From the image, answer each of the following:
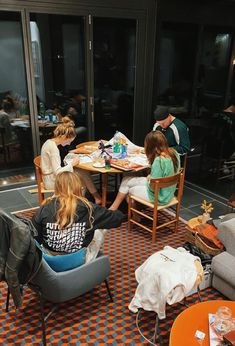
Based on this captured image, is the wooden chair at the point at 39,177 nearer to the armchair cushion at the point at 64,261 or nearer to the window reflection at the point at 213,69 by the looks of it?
the armchair cushion at the point at 64,261

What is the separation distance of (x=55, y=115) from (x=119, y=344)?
3.60 meters

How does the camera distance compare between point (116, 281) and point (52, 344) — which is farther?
point (116, 281)

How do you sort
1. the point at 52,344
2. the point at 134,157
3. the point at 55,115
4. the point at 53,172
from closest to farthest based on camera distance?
the point at 52,344 < the point at 53,172 < the point at 134,157 < the point at 55,115

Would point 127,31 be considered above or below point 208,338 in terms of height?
above

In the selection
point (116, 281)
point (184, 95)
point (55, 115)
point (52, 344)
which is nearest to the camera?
point (52, 344)

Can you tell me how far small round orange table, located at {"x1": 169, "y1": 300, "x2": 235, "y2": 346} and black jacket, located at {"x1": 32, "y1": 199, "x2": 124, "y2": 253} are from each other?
2.67 feet

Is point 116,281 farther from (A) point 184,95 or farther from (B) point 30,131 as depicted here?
(A) point 184,95

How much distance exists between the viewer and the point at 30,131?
4.74 metres

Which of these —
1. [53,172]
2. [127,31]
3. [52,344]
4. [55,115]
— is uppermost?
[127,31]

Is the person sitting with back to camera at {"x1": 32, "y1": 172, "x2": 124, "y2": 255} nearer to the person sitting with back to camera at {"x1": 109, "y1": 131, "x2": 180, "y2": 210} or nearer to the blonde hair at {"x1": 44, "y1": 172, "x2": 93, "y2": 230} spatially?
the blonde hair at {"x1": 44, "y1": 172, "x2": 93, "y2": 230}

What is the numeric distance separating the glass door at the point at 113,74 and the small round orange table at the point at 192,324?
3722 mm

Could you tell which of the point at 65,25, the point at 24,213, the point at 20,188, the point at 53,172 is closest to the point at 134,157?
the point at 53,172

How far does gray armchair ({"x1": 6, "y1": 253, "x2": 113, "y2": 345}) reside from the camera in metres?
2.11

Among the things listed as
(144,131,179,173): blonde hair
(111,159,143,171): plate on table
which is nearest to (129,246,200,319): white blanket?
(144,131,179,173): blonde hair
